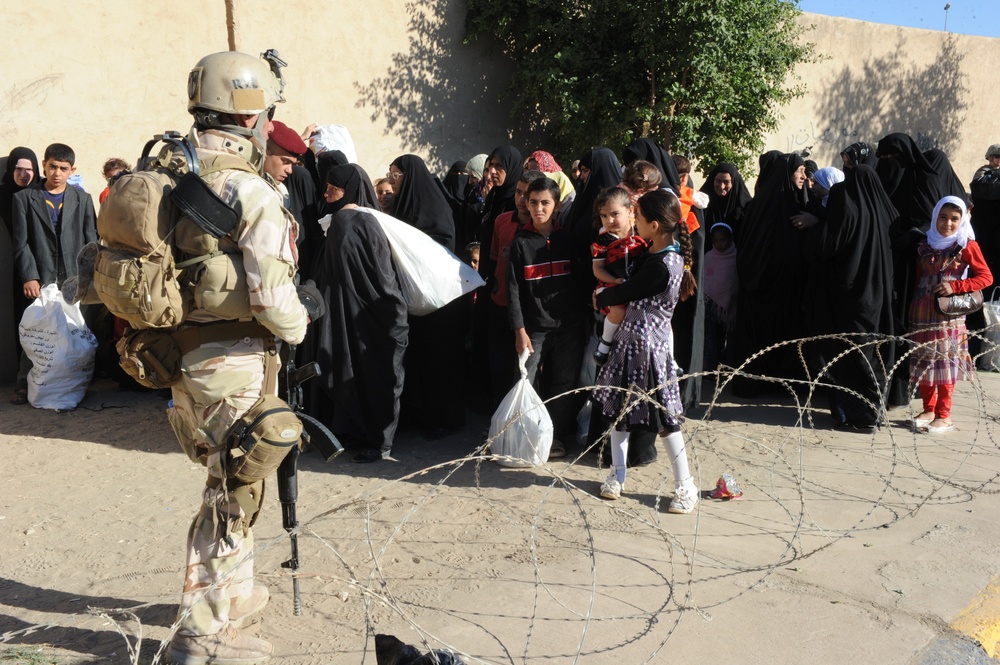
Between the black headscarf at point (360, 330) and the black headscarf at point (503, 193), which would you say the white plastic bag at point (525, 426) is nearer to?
the black headscarf at point (360, 330)

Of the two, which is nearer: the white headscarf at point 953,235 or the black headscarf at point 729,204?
the white headscarf at point 953,235

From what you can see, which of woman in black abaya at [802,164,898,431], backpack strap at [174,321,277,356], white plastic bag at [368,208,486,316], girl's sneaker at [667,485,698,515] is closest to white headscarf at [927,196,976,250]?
woman in black abaya at [802,164,898,431]

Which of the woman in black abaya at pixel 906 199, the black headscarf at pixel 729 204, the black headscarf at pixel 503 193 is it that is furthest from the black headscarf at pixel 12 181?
the woman in black abaya at pixel 906 199

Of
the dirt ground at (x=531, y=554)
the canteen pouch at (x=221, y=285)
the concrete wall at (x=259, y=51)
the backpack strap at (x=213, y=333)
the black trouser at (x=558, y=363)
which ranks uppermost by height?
the concrete wall at (x=259, y=51)

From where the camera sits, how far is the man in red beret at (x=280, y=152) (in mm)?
3719

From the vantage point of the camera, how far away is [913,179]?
22.8 ft

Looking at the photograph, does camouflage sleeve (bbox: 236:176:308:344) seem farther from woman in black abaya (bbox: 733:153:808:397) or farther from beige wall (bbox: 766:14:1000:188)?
beige wall (bbox: 766:14:1000:188)

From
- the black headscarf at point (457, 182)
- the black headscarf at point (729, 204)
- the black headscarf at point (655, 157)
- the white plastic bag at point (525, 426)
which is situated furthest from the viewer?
the black headscarf at point (457, 182)

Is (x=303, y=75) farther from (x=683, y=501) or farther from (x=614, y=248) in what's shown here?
(x=683, y=501)

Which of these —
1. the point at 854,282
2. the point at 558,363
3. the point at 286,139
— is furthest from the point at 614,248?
the point at 854,282

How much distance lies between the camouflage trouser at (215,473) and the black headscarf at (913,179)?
5.48m

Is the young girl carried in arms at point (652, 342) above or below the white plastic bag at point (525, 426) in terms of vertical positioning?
above

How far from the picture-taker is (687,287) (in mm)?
4688

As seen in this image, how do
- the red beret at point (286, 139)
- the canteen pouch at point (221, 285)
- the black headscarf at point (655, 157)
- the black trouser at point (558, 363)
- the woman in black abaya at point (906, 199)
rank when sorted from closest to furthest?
the canteen pouch at point (221, 285) < the red beret at point (286, 139) < the black trouser at point (558, 363) < the black headscarf at point (655, 157) < the woman in black abaya at point (906, 199)
